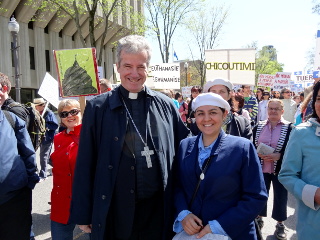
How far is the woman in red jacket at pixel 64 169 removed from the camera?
3.32 m

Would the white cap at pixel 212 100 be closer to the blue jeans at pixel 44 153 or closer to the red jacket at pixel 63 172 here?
the red jacket at pixel 63 172

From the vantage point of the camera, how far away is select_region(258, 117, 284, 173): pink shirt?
4348 mm

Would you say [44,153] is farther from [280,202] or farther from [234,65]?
[280,202]

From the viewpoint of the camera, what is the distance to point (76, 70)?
4426mm

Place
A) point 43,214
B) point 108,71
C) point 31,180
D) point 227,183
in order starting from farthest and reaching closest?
point 108,71 → point 43,214 → point 31,180 → point 227,183

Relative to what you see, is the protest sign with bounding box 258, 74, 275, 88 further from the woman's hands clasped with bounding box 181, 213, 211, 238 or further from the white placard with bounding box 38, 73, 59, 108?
the woman's hands clasped with bounding box 181, 213, 211, 238

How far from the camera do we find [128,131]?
238 centimetres

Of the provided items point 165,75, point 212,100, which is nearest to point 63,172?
point 212,100

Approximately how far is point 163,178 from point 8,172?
58.6 inches

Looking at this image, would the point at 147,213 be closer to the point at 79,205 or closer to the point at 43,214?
the point at 79,205

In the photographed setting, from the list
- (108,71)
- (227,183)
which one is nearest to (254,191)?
(227,183)

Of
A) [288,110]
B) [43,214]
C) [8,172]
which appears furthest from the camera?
[288,110]

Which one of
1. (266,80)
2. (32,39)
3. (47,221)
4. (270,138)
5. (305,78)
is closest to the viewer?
(270,138)

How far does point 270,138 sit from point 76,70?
2789 millimetres
